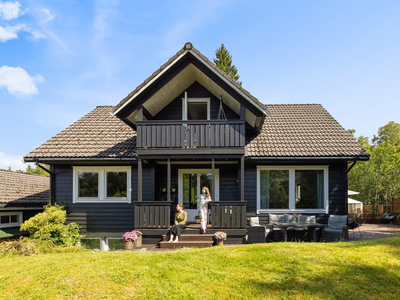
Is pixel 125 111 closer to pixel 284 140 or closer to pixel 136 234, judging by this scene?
pixel 136 234

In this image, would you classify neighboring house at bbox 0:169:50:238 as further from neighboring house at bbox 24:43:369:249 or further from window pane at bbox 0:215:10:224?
neighboring house at bbox 24:43:369:249

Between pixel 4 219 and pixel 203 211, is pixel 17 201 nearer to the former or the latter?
pixel 4 219

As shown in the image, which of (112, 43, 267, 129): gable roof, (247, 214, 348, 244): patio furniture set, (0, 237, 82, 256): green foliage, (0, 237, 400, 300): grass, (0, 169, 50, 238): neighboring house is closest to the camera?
(0, 237, 400, 300): grass

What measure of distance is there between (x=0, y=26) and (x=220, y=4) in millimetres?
7920

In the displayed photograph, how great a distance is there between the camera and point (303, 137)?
12.8 metres

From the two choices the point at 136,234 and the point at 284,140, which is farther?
the point at 284,140

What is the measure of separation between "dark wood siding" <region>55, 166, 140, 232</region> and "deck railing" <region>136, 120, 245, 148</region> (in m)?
2.16

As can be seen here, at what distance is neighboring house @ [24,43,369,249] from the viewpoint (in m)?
10.6

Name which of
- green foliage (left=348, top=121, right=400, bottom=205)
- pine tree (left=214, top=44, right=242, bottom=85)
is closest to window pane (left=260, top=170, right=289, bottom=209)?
green foliage (left=348, top=121, right=400, bottom=205)

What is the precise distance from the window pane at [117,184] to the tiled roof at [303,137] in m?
5.31

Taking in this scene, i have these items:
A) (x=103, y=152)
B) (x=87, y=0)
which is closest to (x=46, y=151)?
(x=103, y=152)

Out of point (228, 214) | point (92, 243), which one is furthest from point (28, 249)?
point (228, 214)

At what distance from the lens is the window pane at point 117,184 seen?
40.5 ft

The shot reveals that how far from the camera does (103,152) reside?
1202cm
